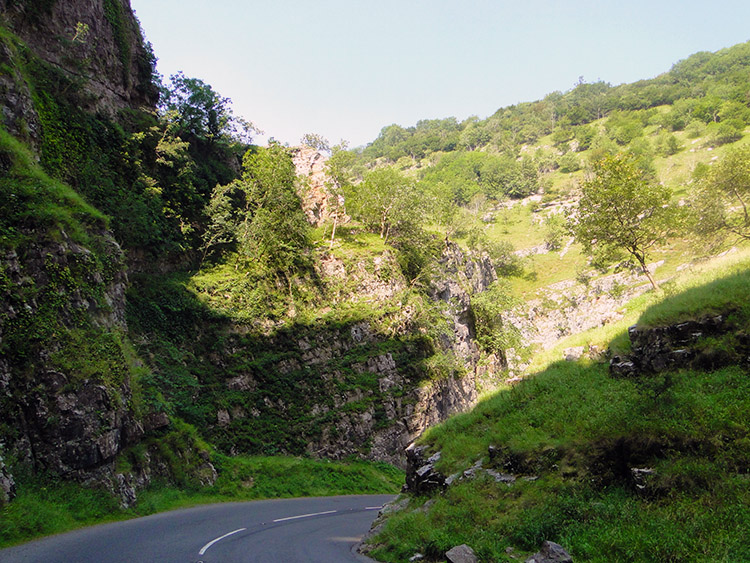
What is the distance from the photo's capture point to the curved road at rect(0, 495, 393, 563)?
26.9 ft

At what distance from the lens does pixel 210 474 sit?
61.0 ft

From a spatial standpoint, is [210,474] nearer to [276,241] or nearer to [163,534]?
[163,534]

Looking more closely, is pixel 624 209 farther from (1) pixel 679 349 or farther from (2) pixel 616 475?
(2) pixel 616 475

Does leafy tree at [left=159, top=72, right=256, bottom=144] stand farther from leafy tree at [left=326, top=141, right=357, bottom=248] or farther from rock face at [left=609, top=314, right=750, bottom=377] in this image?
rock face at [left=609, top=314, right=750, bottom=377]

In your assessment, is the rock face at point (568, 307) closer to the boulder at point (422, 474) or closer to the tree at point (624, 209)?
the tree at point (624, 209)

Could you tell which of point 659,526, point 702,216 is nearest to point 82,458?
point 659,526

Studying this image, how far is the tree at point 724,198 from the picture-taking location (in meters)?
33.3

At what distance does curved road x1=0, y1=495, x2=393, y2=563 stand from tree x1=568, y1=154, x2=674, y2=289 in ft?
71.5

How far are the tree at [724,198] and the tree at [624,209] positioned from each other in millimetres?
11058

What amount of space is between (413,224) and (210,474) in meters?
28.0

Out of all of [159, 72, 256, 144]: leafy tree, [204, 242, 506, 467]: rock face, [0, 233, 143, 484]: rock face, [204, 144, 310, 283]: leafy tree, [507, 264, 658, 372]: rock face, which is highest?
[159, 72, 256, 144]: leafy tree

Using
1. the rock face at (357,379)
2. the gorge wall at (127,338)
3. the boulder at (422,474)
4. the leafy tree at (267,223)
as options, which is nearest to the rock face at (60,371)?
the gorge wall at (127,338)

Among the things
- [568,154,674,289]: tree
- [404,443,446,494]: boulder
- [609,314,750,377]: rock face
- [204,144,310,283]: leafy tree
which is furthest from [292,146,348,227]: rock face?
[609,314,750,377]: rock face

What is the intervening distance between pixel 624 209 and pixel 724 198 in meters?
20.1
